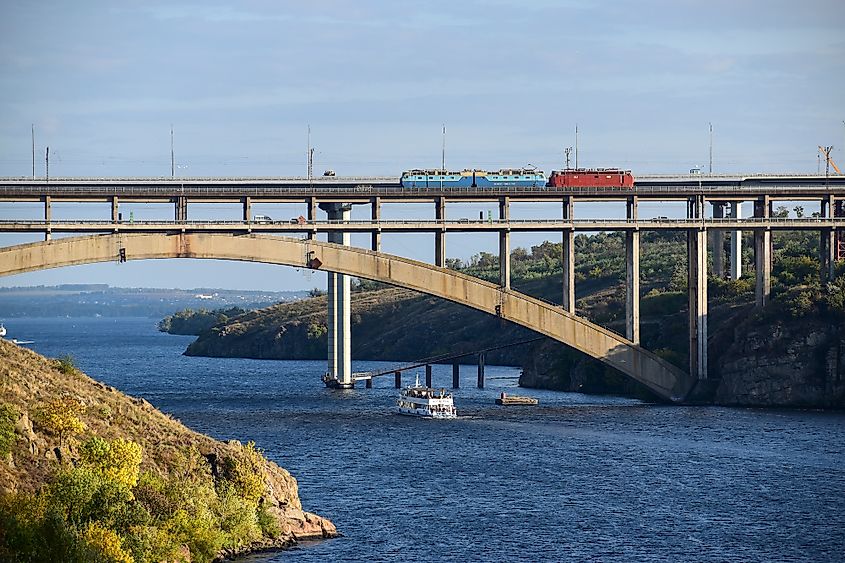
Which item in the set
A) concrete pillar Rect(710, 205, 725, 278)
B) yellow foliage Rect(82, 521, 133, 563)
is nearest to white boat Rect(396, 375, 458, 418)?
concrete pillar Rect(710, 205, 725, 278)

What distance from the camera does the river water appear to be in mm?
75938

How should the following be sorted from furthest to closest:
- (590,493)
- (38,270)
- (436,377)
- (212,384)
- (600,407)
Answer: (436,377) → (212,384) → (600,407) → (38,270) → (590,493)

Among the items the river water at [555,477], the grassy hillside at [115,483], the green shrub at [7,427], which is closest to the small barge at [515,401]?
the river water at [555,477]

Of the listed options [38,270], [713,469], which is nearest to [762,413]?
[713,469]

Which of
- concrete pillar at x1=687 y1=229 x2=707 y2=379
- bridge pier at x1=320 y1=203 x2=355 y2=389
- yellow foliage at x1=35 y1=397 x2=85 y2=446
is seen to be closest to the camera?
yellow foliage at x1=35 y1=397 x2=85 y2=446

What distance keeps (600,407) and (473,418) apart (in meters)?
16.3

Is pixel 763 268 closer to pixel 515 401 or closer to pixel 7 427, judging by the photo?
pixel 515 401

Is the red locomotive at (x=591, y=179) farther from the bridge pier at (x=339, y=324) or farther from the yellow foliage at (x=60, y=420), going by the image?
the yellow foliage at (x=60, y=420)

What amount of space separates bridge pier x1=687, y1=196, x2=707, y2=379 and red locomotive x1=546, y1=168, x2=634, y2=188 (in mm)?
7664

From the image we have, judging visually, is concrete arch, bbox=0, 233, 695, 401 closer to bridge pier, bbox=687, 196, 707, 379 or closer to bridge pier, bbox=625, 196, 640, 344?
bridge pier, bbox=687, 196, 707, 379

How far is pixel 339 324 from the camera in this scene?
6427 inches

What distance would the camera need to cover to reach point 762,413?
133 m

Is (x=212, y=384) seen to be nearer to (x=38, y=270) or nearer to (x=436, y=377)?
(x=436, y=377)

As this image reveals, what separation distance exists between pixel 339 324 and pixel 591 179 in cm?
3390
